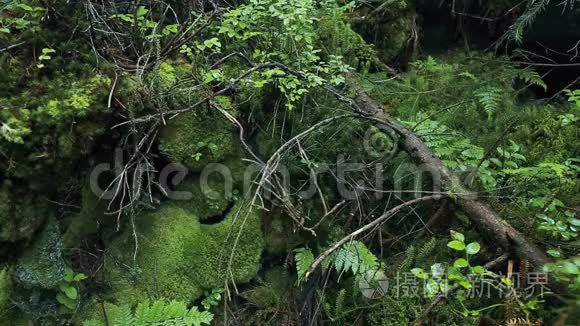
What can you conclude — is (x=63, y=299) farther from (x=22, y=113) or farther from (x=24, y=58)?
(x=24, y=58)

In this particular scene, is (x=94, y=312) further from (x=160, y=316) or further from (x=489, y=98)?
(x=489, y=98)

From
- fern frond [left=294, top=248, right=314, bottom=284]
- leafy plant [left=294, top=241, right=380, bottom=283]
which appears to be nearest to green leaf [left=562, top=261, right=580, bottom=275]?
leafy plant [left=294, top=241, right=380, bottom=283]

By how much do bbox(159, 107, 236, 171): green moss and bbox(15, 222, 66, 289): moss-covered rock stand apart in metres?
0.89

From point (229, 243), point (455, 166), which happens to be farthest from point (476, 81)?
point (229, 243)

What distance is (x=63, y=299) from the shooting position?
9.80ft

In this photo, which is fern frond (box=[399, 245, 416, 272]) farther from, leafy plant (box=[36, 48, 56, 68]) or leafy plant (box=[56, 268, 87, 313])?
leafy plant (box=[36, 48, 56, 68])

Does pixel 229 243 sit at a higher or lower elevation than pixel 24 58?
lower

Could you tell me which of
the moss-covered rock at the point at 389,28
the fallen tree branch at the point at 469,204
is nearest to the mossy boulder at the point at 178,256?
the fallen tree branch at the point at 469,204

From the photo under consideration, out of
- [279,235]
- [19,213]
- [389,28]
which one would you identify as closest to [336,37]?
[389,28]

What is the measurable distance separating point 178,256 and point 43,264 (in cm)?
81

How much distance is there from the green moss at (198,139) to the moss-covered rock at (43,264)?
89 centimetres

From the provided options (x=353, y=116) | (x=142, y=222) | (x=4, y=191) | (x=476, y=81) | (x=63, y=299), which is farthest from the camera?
(x=476, y=81)

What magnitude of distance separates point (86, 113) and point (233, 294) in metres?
1.50

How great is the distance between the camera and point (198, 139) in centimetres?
338
